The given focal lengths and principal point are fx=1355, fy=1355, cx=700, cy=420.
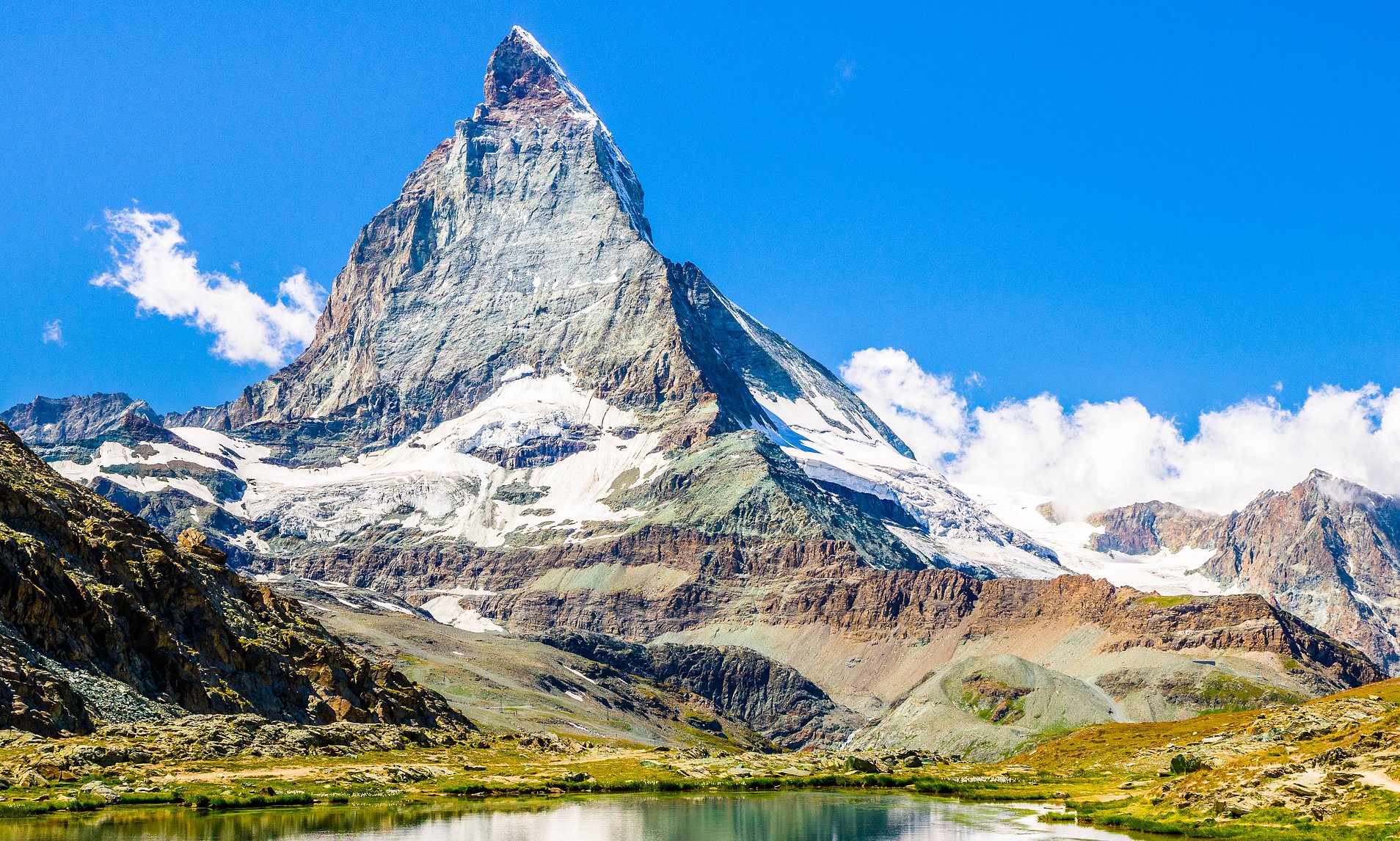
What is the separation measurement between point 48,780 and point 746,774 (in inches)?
2871

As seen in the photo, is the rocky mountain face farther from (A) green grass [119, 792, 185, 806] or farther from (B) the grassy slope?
(A) green grass [119, 792, 185, 806]

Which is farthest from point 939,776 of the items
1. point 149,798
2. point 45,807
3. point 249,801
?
point 45,807

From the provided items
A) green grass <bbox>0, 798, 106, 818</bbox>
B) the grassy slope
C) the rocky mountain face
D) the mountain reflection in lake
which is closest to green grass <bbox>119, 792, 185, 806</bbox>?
the grassy slope

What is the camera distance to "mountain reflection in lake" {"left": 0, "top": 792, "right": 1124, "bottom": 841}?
Result: 3423 inches

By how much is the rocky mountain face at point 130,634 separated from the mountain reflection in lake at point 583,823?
27974mm

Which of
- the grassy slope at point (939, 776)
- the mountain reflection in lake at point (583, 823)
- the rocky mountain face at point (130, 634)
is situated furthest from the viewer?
the rocky mountain face at point (130, 634)

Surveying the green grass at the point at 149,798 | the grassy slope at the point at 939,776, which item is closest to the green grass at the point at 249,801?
the grassy slope at the point at 939,776

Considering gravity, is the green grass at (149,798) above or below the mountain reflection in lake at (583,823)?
above

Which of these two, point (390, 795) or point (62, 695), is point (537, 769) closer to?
point (390, 795)

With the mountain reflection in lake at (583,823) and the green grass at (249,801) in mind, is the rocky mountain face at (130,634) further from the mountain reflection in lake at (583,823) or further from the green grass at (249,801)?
the mountain reflection in lake at (583,823)

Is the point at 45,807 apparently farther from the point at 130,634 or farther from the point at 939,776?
the point at 939,776

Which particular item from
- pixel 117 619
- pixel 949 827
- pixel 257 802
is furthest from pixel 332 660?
pixel 949 827

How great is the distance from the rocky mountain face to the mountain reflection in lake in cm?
2797

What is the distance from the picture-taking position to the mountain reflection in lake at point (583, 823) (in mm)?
86938
